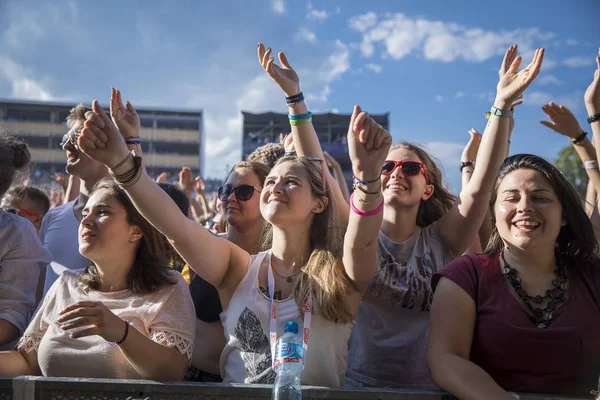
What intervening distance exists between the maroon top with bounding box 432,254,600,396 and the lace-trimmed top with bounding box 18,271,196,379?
3.69 feet

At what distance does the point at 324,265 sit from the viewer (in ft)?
7.27

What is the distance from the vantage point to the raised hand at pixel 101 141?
184 cm

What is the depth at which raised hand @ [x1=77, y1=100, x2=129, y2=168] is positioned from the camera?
1.84 metres

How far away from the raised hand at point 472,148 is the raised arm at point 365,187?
168cm

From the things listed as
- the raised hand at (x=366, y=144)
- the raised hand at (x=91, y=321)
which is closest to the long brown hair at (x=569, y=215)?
the raised hand at (x=366, y=144)

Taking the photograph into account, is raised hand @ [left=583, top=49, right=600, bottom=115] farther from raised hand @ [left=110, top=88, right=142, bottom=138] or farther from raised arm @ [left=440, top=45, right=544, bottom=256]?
raised hand @ [left=110, top=88, right=142, bottom=138]

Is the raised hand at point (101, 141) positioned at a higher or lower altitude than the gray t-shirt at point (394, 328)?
higher

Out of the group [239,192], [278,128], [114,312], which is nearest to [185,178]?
[239,192]

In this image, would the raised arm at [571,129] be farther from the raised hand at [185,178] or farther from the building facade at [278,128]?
the building facade at [278,128]

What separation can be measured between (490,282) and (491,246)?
30 cm

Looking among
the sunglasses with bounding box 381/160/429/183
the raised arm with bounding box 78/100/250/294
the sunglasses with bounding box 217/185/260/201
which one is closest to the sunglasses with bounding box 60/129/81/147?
the sunglasses with bounding box 217/185/260/201

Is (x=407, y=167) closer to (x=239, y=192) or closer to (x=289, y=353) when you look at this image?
(x=239, y=192)

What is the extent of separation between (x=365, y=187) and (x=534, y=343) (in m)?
0.82

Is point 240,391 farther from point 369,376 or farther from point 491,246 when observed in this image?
point 491,246
